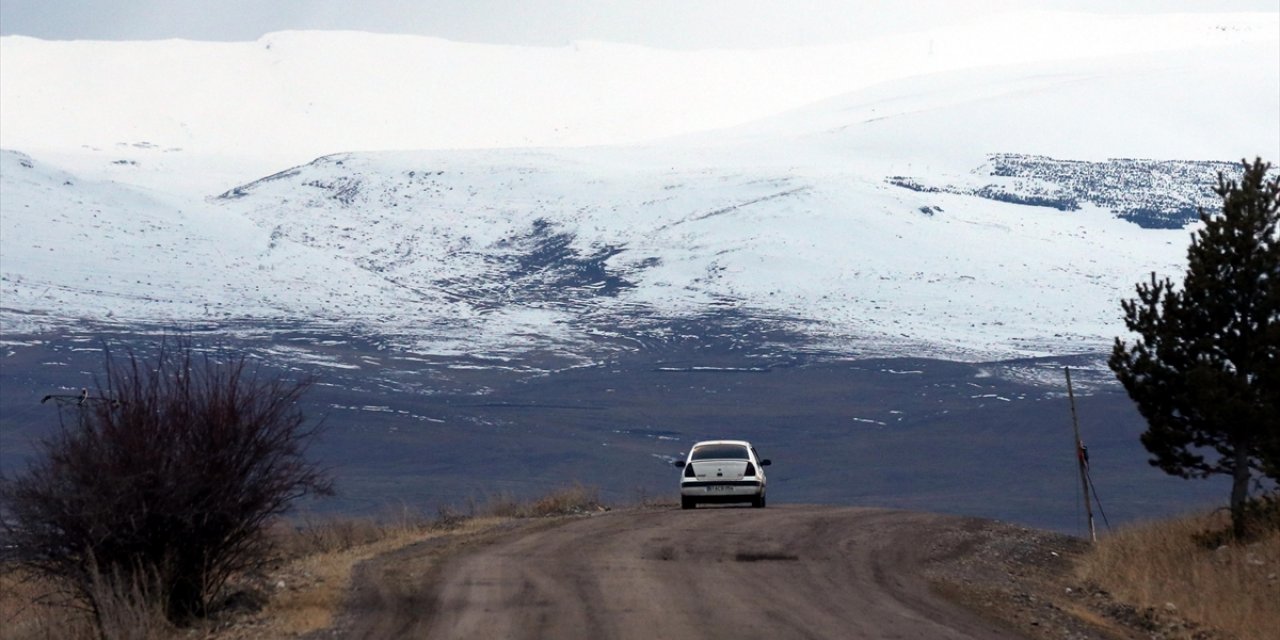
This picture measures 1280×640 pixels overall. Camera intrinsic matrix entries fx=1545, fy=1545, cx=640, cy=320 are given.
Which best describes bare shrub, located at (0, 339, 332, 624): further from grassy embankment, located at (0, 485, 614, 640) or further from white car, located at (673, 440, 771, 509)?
white car, located at (673, 440, 771, 509)

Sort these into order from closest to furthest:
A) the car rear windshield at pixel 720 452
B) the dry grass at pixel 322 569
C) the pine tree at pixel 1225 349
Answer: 1. the dry grass at pixel 322 569
2. the pine tree at pixel 1225 349
3. the car rear windshield at pixel 720 452

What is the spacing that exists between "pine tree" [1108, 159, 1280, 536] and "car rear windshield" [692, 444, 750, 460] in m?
9.01

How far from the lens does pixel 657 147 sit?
197625mm

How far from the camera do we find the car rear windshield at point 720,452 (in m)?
31.0

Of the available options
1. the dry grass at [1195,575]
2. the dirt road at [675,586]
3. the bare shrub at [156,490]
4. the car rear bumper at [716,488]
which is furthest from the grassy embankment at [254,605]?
the dry grass at [1195,575]

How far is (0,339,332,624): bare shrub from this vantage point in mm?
14617

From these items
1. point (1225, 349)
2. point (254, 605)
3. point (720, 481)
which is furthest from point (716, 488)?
point (254, 605)

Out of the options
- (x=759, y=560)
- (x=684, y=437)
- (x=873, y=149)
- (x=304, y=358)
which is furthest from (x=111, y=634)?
(x=873, y=149)

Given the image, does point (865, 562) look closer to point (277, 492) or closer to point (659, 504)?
point (277, 492)

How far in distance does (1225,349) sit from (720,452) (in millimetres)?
10944

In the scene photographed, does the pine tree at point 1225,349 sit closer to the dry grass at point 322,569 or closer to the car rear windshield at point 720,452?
the car rear windshield at point 720,452

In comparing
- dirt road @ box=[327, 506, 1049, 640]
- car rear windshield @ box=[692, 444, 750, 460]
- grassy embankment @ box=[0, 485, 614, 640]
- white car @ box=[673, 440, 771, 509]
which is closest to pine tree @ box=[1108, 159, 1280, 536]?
dirt road @ box=[327, 506, 1049, 640]

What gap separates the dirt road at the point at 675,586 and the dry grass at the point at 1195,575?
2.28 meters

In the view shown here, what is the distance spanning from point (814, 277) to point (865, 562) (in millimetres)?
113252
